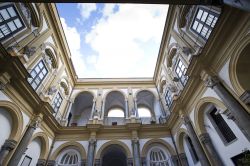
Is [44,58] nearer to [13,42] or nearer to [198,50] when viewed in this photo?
[13,42]

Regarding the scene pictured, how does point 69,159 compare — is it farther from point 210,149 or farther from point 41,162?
point 210,149

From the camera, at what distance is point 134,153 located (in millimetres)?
12195

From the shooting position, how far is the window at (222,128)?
8055 mm

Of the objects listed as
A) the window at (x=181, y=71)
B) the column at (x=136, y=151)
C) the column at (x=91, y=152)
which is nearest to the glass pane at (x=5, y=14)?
the column at (x=91, y=152)

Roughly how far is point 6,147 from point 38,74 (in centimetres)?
532

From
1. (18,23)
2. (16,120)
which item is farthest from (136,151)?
(18,23)

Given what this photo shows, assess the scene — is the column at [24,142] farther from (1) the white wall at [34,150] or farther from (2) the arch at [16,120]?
(1) the white wall at [34,150]

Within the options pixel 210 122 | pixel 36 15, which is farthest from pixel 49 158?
pixel 210 122

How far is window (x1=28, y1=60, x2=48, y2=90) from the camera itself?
36.5ft

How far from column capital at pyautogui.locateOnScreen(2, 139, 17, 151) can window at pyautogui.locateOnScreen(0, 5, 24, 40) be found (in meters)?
5.61

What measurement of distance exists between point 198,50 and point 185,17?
4.15 m

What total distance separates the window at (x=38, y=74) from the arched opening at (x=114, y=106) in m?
7.53

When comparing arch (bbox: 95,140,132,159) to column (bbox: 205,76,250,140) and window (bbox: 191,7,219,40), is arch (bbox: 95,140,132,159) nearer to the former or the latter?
column (bbox: 205,76,250,140)

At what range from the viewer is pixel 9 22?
930 centimetres
